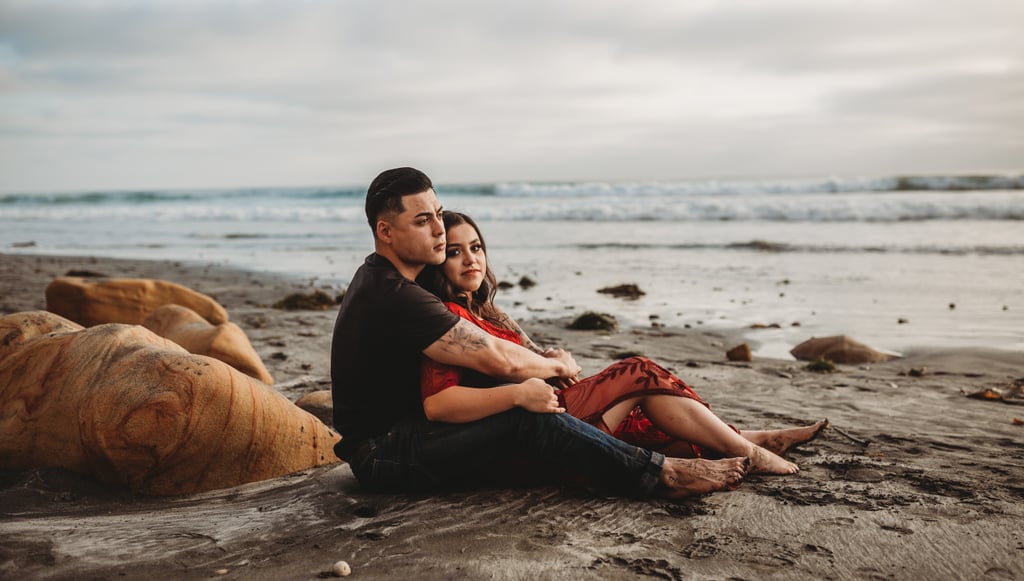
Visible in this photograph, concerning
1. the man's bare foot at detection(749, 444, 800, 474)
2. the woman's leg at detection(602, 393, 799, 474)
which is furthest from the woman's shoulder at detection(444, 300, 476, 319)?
the man's bare foot at detection(749, 444, 800, 474)

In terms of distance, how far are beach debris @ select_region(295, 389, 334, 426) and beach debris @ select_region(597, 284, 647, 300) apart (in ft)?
20.6

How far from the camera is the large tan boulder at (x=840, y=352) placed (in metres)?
7.49

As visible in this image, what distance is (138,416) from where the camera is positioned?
404 centimetres

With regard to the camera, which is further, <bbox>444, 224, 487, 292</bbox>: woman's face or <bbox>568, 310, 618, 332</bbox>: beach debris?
<bbox>568, 310, 618, 332</bbox>: beach debris

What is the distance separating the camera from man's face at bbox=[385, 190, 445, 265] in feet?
12.7

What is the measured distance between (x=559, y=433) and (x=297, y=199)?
1835 inches

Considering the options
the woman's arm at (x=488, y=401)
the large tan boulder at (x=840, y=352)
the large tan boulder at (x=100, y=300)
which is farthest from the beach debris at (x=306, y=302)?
the woman's arm at (x=488, y=401)

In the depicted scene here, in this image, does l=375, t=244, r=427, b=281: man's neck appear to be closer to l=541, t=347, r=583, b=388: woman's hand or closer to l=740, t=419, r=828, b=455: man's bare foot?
l=541, t=347, r=583, b=388: woman's hand

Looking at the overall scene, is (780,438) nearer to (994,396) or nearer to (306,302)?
(994,396)

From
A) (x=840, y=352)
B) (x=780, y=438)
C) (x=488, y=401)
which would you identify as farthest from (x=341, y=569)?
(x=840, y=352)

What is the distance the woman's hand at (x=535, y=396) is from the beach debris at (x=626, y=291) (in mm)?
7716

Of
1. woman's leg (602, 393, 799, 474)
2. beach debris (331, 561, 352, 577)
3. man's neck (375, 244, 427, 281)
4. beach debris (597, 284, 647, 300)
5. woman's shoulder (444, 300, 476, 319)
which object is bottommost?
beach debris (331, 561, 352, 577)

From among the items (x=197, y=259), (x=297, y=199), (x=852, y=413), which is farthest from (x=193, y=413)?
(x=297, y=199)

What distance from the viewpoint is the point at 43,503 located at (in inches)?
154
